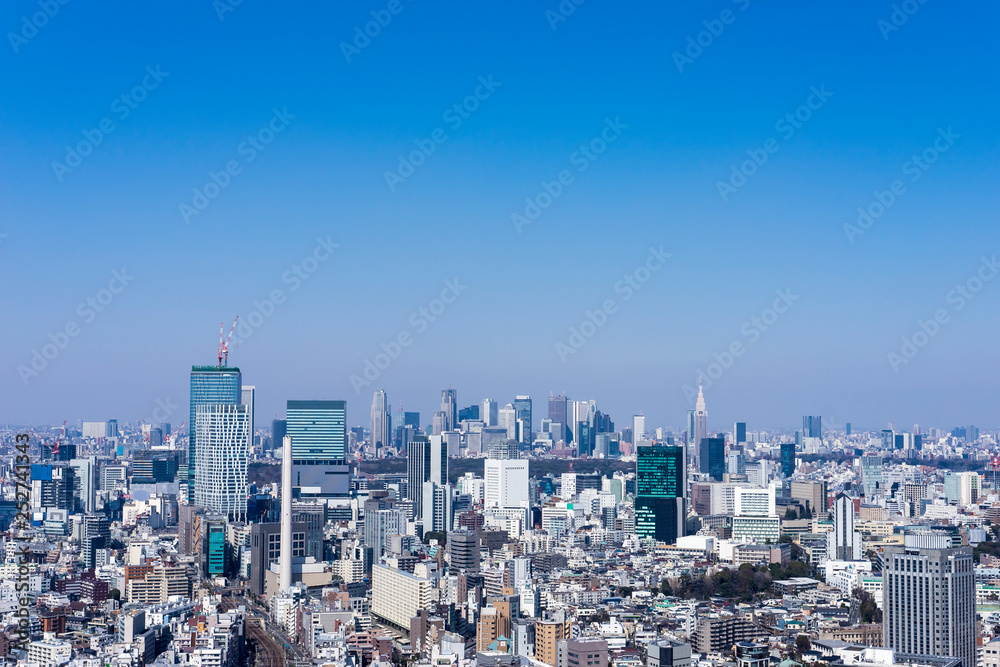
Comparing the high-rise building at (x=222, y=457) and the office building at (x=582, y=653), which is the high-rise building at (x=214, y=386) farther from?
the office building at (x=582, y=653)

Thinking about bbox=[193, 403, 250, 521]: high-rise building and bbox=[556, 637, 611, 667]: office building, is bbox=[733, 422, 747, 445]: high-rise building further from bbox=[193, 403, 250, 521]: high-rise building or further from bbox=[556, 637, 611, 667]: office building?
bbox=[556, 637, 611, 667]: office building

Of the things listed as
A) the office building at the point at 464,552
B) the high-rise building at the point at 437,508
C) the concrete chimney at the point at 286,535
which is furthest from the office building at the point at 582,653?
the high-rise building at the point at 437,508

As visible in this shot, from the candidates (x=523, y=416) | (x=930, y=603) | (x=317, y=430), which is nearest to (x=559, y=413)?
(x=523, y=416)

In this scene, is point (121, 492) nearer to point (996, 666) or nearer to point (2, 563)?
point (2, 563)

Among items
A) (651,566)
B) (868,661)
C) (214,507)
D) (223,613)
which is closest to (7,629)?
(223,613)

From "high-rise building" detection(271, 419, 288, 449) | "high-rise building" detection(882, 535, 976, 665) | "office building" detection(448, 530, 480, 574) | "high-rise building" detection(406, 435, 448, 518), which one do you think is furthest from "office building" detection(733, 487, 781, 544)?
"high-rise building" detection(271, 419, 288, 449)

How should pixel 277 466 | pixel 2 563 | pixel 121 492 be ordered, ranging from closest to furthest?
pixel 2 563, pixel 121 492, pixel 277 466

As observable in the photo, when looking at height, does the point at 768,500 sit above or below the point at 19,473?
below
